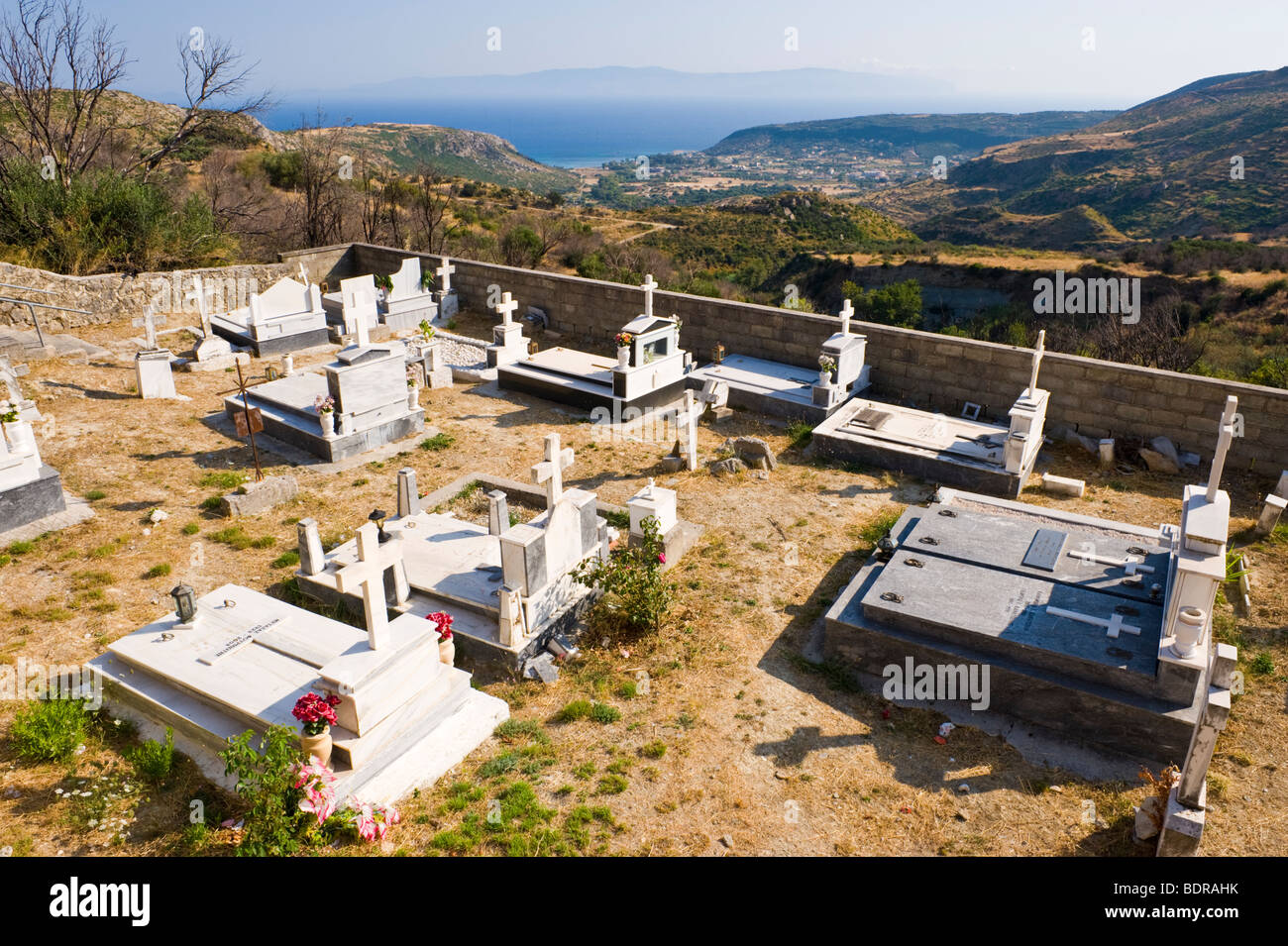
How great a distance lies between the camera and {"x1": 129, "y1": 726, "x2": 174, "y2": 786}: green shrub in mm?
6188

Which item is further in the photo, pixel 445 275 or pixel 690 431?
pixel 445 275

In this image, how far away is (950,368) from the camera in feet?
45.8

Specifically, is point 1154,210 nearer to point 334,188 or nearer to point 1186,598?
point 334,188

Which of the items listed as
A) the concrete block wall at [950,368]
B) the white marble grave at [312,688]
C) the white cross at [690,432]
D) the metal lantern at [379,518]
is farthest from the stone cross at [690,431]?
the white marble grave at [312,688]

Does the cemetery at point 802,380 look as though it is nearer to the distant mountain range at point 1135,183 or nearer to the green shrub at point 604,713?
the green shrub at point 604,713

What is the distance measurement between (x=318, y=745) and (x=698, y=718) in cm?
307

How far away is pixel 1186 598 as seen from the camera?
22.5ft

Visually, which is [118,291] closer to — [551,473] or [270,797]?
[551,473]

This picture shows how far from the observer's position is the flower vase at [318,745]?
5902 mm

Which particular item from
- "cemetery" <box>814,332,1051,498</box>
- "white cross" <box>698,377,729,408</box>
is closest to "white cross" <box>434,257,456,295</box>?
"white cross" <box>698,377,729,408</box>

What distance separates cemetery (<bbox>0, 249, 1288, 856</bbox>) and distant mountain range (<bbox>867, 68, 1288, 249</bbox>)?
131 ft

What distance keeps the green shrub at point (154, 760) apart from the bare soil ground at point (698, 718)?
112mm

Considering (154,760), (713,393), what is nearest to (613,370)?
(713,393)

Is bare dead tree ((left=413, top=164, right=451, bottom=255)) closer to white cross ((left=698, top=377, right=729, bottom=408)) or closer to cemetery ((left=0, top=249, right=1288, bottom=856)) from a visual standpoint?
cemetery ((left=0, top=249, right=1288, bottom=856))
